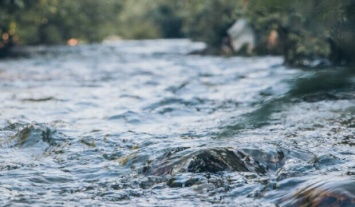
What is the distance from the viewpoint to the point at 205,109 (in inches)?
321

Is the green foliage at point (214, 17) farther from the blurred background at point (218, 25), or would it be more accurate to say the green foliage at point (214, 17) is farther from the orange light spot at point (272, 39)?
the orange light spot at point (272, 39)

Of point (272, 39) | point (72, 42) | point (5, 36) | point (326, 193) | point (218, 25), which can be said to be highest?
point (5, 36)

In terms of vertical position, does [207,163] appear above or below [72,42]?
below

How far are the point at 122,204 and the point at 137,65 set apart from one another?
43.6ft

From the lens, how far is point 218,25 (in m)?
22.2

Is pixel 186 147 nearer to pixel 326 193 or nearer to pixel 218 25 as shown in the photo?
pixel 326 193

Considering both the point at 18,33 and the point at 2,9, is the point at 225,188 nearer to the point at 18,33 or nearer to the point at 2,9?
the point at 2,9

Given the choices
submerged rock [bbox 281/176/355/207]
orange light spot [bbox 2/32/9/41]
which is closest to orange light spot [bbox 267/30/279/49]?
orange light spot [bbox 2/32/9/41]

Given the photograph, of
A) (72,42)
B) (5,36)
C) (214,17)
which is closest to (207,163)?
(214,17)

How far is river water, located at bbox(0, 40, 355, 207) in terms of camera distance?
4.88 feet

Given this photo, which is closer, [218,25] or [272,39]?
[272,39]

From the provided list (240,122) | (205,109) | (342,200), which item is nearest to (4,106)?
(205,109)

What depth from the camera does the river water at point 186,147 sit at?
149cm

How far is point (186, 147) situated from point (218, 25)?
57.6ft
